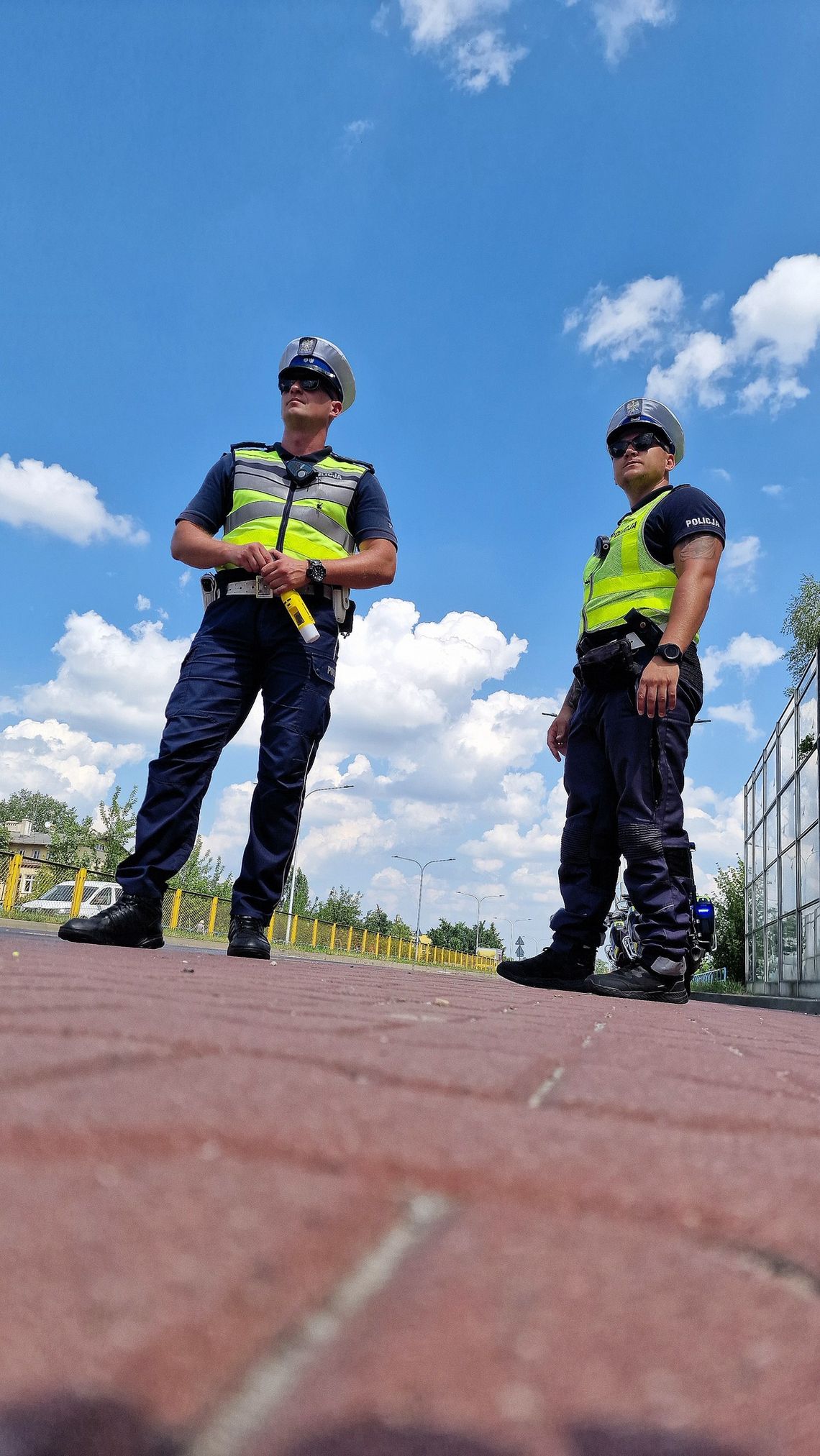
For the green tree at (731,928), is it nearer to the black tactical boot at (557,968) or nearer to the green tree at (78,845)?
the green tree at (78,845)

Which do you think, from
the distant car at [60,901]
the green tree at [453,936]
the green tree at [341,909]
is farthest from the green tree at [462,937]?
the distant car at [60,901]

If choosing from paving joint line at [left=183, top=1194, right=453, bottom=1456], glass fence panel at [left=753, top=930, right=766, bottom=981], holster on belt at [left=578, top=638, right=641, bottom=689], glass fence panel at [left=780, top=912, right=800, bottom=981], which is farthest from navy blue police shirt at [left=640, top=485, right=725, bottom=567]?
glass fence panel at [left=753, top=930, right=766, bottom=981]

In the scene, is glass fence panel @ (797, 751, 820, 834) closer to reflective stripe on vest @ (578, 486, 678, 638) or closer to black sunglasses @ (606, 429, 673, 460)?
black sunglasses @ (606, 429, 673, 460)

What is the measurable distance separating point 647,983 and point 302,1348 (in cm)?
303

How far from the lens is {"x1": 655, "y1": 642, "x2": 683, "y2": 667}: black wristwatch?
322 cm

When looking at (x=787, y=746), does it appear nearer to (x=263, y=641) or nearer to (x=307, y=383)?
(x=307, y=383)

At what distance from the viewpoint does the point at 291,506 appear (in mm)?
3445

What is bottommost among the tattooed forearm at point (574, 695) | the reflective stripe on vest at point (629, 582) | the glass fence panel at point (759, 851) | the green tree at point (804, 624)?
the tattooed forearm at point (574, 695)

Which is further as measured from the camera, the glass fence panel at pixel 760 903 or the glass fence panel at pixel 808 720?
the glass fence panel at pixel 760 903

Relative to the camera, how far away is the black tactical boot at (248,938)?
3180 millimetres

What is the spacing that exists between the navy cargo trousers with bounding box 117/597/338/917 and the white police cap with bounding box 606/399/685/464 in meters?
1.43

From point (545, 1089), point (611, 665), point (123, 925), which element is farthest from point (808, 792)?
point (545, 1089)

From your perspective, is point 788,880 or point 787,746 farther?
point 787,746

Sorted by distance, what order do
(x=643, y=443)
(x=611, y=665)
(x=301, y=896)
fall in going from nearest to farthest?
(x=611, y=665) → (x=643, y=443) → (x=301, y=896)
